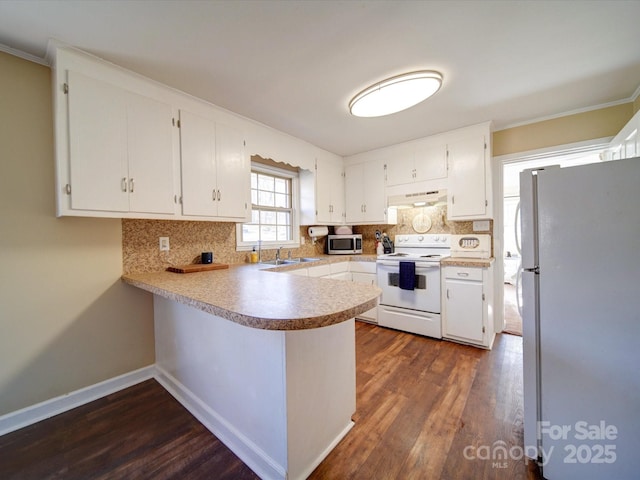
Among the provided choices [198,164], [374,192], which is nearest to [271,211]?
[198,164]

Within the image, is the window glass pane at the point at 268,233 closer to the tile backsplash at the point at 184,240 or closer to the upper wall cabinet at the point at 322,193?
the tile backsplash at the point at 184,240

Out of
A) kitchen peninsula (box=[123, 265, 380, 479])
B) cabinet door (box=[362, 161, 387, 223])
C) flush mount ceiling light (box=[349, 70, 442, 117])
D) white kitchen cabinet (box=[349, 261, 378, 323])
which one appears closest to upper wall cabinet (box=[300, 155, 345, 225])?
cabinet door (box=[362, 161, 387, 223])

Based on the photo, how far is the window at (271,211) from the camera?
9.81ft

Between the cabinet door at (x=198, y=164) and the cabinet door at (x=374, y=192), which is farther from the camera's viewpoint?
the cabinet door at (x=374, y=192)

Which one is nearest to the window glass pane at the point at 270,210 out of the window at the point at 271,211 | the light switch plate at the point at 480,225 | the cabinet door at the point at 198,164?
the window at the point at 271,211

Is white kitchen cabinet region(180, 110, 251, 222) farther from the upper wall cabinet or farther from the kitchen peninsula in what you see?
the upper wall cabinet

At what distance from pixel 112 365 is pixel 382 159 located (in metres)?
3.55

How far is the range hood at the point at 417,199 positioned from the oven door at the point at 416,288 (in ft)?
2.73

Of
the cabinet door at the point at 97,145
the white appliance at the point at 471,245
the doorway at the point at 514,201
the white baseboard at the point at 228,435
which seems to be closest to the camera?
the white baseboard at the point at 228,435

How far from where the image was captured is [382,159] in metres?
3.39

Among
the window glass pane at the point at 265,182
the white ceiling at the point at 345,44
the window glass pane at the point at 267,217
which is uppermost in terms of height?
the white ceiling at the point at 345,44

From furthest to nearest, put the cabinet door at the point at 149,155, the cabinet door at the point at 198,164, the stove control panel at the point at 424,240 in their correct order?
the stove control panel at the point at 424,240
the cabinet door at the point at 198,164
the cabinet door at the point at 149,155

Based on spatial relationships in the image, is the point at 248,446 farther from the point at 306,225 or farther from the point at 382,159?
the point at 382,159

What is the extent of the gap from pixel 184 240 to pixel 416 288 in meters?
2.49
